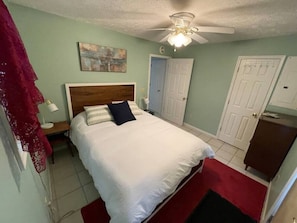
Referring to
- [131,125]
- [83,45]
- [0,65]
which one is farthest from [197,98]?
[0,65]

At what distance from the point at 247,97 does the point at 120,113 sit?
2684mm

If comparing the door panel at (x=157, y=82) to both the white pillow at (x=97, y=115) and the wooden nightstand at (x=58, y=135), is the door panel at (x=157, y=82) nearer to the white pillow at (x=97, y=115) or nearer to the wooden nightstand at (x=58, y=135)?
the white pillow at (x=97, y=115)

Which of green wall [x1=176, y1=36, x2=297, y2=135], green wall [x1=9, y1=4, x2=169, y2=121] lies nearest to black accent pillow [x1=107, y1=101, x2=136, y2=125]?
green wall [x1=9, y1=4, x2=169, y2=121]

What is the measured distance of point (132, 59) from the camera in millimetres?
3031

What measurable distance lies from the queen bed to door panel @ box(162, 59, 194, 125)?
1618 millimetres

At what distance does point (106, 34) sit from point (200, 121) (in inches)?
124

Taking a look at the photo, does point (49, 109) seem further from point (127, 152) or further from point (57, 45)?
point (127, 152)

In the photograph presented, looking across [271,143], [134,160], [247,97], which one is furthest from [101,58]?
[271,143]

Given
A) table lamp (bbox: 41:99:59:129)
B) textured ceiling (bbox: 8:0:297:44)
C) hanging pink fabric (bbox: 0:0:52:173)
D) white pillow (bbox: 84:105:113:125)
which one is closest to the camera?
hanging pink fabric (bbox: 0:0:52:173)

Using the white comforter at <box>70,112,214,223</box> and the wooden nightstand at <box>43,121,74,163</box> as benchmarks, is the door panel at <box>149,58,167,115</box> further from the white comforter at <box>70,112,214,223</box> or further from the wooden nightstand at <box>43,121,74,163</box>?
the wooden nightstand at <box>43,121,74,163</box>

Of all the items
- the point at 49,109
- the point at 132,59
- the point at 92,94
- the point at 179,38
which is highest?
the point at 179,38

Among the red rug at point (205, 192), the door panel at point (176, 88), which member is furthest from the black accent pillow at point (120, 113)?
the door panel at point (176, 88)

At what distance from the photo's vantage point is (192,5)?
4.56 feet

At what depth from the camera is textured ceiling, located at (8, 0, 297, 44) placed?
4.38ft
